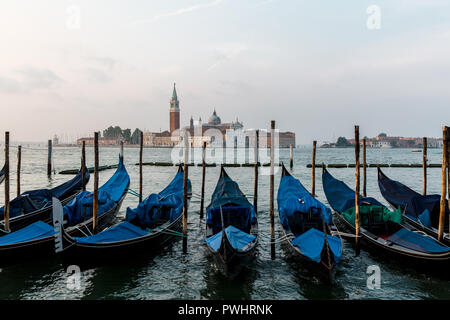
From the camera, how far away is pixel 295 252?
564 cm

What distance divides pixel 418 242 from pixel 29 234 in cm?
703

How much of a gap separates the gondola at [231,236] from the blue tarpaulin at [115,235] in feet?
4.55

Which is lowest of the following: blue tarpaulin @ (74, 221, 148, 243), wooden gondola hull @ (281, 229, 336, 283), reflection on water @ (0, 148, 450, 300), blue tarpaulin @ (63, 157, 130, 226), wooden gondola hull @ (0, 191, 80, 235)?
reflection on water @ (0, 148, 450, 300)

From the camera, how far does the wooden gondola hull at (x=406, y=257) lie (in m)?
5.03

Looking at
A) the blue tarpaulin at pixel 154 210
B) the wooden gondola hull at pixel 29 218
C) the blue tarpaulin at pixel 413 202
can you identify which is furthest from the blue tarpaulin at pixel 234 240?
the wooden gondola hull at pixel 29 218

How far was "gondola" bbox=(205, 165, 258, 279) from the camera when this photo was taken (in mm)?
5129

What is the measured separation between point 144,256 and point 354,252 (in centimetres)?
442

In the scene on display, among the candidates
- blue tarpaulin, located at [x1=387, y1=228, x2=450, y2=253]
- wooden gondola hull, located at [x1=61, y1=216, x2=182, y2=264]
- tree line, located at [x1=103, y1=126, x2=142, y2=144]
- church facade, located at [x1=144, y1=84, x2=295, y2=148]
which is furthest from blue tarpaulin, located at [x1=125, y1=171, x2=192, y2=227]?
tree line, located at [x1=103, y1=126, x2=142, y2=144]

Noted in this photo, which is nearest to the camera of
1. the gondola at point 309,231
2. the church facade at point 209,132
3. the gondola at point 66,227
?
the gondola at point 309,231

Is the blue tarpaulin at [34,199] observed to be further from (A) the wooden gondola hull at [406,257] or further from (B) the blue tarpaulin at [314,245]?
(A) the wooden gondola hull at [406,257]

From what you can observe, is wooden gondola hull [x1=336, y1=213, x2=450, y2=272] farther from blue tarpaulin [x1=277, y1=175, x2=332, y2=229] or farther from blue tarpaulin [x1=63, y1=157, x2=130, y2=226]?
blue tarpaulin [x1=63, y1=157, x2=130, y2=226]
